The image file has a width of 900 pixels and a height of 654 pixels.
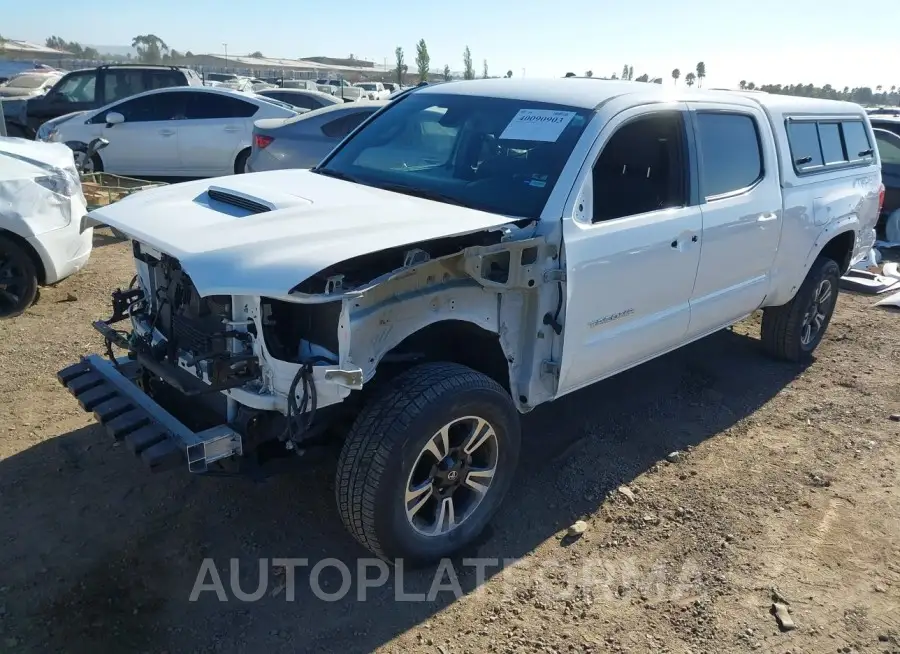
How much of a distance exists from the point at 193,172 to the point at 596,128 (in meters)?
9.08

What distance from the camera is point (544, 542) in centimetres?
344

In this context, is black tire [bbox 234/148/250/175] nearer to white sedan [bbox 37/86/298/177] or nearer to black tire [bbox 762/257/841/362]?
white sedan [bbox 37/86/298/177]

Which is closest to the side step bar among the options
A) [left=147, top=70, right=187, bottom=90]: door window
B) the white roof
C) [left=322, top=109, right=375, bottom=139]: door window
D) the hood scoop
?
the hood scoop

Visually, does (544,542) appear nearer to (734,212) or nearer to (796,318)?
(734,212)

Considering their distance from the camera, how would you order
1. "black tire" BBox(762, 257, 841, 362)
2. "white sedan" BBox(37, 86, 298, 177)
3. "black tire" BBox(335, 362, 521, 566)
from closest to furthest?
"black tire" BBox(335, 362, 521, 566)
"black tire" BBox(762, 257, 841, 362)
"white sedan" BBox(37, 86, 298, 177)

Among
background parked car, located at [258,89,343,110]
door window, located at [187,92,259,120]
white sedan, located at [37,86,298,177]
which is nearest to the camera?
white sedan, located at [37,86,298,177]

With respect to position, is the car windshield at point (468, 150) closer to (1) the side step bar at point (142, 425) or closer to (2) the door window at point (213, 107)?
(1) the side step bar at point (142, 425)

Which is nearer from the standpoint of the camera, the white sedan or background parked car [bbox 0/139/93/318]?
background parked car [bbox 0/139/93/318]

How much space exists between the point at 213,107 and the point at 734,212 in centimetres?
907

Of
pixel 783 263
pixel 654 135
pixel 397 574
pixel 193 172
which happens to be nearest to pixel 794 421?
pixel 783 263

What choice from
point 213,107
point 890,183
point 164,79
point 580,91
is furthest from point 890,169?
point 164,79

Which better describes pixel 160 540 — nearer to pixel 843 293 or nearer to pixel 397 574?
pixel 397 574

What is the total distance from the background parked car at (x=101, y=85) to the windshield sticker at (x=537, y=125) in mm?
10599

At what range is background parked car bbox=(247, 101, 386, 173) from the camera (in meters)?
8.26
